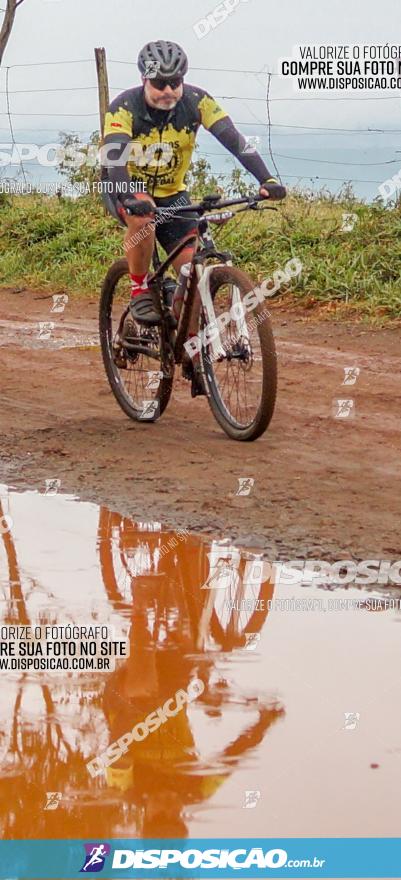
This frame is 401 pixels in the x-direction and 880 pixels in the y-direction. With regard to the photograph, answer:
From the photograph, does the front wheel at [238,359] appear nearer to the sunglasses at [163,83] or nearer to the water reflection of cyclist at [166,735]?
the sunglasses at [163,83]

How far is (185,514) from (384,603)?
4.86 ft

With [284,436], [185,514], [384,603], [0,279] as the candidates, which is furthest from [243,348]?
[0,279]

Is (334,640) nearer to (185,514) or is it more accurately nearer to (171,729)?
(171,729)

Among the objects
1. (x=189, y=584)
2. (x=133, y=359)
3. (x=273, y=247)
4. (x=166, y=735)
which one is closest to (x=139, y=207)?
(x=133, y=359)

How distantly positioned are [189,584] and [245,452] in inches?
79.1

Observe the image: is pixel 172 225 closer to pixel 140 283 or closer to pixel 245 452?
pixel 140 283

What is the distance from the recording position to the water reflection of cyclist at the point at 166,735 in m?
3.37

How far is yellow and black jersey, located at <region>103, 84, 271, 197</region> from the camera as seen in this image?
7.29m

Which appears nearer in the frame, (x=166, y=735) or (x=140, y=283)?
(x=166, y=735)

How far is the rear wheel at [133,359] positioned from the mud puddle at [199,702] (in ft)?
7.54

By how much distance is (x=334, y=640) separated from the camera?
14.6 feet

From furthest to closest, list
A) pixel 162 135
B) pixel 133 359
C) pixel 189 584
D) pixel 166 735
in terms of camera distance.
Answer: pixel 133 359, pixel 162 135, pixel 189 584, pixel 166 735

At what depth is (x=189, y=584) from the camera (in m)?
5.20

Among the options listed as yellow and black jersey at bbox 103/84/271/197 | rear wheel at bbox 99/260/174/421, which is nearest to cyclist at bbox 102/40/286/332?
yellow and black jersey at bbox 103/84/271/197
